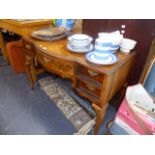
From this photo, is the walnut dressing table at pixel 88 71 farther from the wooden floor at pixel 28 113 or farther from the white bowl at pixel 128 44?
the wooden floor at pixel 28 113

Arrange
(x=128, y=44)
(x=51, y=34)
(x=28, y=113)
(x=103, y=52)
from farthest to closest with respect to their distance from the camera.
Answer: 1. (x=28, y=113)
2. (x=51, y=34)
3. (x=128, y=44)
4. (x=103, y=52)

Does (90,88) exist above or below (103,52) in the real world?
below

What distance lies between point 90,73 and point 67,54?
21 centimetres

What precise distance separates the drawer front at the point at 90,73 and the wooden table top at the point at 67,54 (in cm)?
5

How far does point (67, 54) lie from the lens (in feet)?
3.10

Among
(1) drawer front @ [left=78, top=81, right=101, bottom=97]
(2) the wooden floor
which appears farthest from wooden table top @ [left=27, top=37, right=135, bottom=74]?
(2) the wooden floor

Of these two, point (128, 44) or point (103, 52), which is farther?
point (128, 44)

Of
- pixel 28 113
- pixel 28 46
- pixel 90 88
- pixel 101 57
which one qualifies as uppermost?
pixel 101 57

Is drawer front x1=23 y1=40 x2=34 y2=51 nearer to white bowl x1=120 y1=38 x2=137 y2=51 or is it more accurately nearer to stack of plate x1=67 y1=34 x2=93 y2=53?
stack of plate x1=67 y1=34 x2=93 y2=53

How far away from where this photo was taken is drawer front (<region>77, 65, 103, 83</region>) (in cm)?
83

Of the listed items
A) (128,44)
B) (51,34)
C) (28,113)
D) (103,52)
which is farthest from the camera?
(28,113)

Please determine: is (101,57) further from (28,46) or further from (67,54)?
(28,46)

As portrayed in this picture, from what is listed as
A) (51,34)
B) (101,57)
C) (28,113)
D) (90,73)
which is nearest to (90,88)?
(90,73)

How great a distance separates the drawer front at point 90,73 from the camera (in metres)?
0.83
